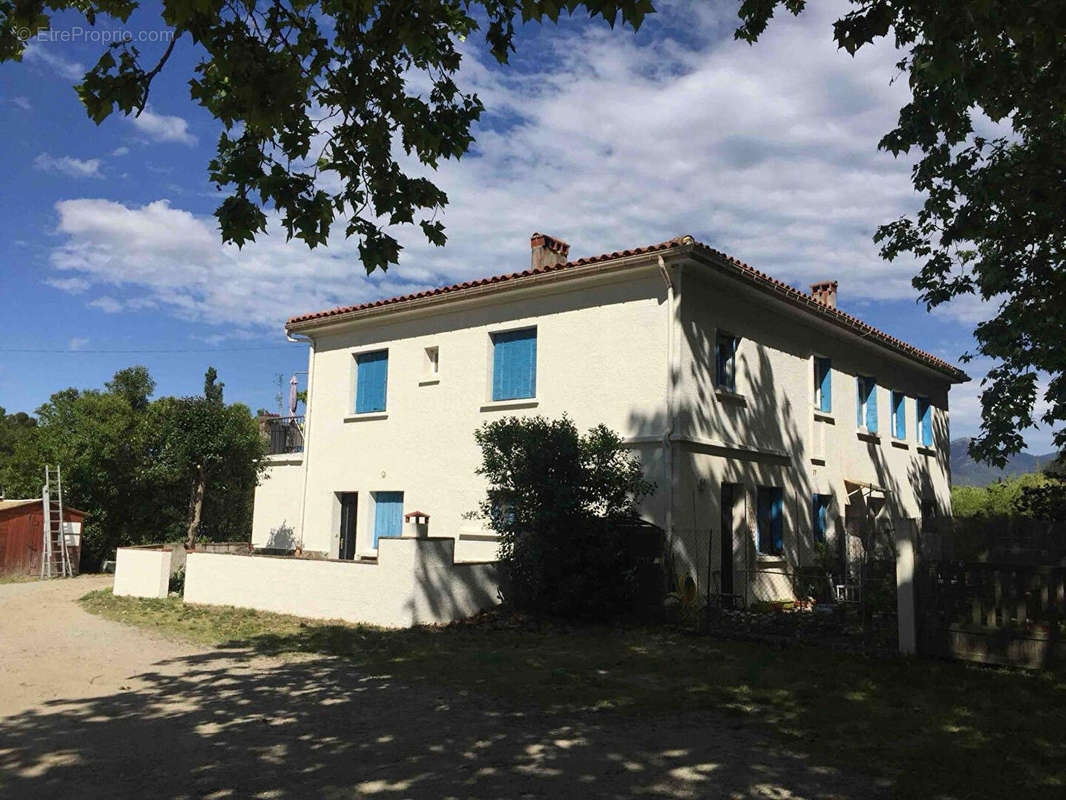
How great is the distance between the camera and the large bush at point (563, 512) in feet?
37.7

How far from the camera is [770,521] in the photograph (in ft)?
49.9

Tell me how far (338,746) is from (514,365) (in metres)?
9.77

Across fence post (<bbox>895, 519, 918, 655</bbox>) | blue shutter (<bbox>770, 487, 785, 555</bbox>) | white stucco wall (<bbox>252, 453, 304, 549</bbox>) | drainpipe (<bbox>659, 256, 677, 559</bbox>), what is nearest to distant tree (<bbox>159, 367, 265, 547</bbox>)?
white stucco wall (<bbox>252, 453, 304, 549</bbox>)

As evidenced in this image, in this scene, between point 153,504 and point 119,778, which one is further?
point 153,504

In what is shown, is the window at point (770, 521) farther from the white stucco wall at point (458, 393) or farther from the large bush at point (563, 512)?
the large bush at point (563, 512)

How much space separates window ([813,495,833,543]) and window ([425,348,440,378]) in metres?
8.13

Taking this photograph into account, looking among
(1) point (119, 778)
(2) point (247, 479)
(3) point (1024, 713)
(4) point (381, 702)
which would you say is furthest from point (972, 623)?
(2) point (247, 479)

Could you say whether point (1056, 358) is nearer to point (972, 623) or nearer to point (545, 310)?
point (972, 623)

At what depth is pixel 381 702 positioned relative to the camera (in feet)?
23.8

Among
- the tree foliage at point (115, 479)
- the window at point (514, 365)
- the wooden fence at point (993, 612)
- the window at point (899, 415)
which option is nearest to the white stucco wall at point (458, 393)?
the window at point (514, 365)

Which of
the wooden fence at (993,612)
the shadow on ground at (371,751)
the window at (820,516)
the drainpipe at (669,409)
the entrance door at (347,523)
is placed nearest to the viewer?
the shadow on ground at (371,751)

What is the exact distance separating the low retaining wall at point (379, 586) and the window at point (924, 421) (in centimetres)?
1390

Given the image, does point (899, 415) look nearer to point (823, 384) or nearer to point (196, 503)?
point (823, 384)

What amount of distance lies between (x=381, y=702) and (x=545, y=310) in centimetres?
870
